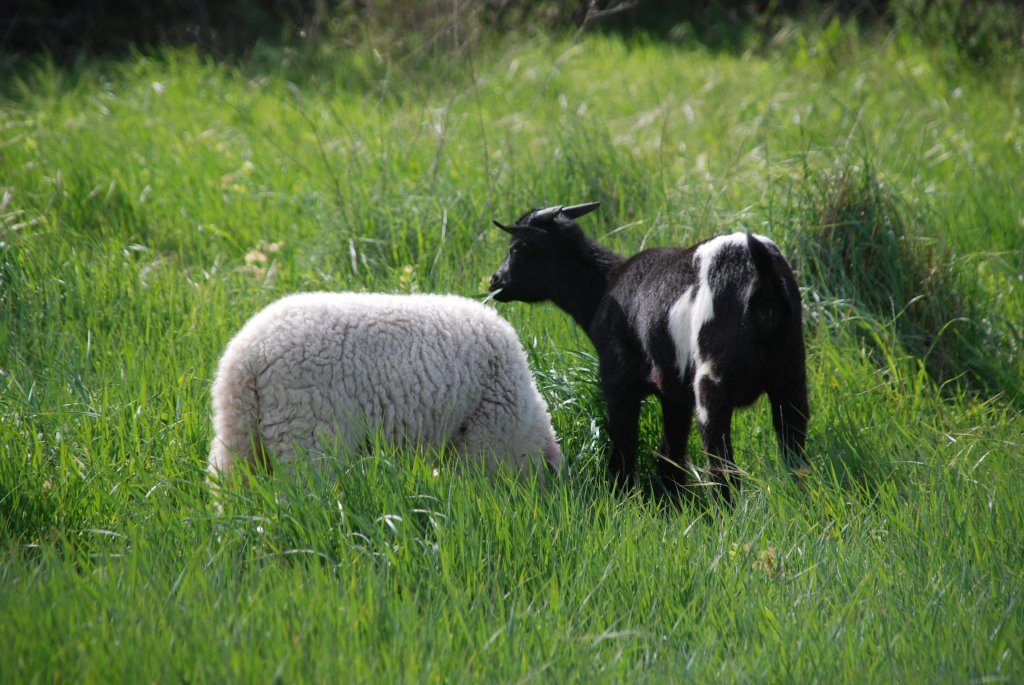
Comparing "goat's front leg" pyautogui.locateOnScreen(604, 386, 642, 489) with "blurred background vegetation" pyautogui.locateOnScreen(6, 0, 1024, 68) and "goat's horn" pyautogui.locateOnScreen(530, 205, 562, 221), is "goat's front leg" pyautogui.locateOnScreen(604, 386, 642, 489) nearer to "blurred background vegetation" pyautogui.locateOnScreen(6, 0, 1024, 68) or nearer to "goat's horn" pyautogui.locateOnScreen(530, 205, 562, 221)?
"goat's horn" pyautogui.locateOnScreen(530, 205, 562, 221)

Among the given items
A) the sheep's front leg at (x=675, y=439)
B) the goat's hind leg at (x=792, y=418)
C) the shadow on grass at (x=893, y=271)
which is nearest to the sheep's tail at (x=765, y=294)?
the goat's hind leg at (x=792, y=418)

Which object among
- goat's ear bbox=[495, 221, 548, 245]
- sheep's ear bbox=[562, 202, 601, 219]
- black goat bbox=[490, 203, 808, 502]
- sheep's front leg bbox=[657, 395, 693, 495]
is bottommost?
sheep's front leg bbox=[657, 395, 693, 495]

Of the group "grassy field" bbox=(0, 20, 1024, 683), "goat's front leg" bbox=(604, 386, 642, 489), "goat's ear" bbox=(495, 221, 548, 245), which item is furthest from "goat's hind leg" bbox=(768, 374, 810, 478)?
"goat's ear" bbox=(495, 221, 548, 245)

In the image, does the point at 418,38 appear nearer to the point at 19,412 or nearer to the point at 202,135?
the point at 202,135

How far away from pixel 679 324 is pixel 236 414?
1764 mm

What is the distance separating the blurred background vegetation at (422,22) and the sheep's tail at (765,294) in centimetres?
517

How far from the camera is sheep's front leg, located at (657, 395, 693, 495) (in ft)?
14.1

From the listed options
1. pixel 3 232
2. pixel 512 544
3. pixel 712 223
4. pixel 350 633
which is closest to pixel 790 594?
pixel 512 544

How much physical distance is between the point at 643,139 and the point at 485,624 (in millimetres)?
5812

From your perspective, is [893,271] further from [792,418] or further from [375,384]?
[375,384]

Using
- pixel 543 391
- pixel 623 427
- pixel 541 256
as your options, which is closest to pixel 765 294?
pixel 623 427

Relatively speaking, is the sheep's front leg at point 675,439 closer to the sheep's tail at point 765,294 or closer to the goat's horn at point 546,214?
the sheep's tail at point 765,294

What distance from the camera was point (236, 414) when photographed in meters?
3.37

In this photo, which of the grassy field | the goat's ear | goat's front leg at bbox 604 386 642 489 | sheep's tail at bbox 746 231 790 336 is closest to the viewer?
the grassy field
